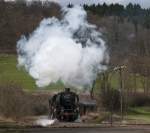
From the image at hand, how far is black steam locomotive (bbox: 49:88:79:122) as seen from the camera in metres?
48.9

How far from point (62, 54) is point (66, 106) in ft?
24.0

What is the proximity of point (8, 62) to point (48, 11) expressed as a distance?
17.3 meters

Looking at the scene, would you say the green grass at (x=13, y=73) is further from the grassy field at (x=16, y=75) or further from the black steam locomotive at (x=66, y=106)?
the black steam locomotive at (x=66, y=106)

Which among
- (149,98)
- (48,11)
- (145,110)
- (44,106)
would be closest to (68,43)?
(44,106)

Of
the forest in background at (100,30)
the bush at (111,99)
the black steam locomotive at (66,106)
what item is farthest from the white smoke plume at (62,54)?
the forest in background at (100,30)

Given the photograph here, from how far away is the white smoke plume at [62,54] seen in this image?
144ft

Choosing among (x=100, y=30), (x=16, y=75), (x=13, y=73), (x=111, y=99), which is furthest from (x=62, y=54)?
(x=100, y=30)

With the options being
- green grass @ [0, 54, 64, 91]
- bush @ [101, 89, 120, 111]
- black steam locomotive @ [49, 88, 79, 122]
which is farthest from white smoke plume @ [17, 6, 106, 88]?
green grass @ [0, 54, 64, 91]

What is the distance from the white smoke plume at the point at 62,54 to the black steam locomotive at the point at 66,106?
49.4 inches

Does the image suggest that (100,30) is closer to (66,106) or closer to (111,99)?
(111,99)

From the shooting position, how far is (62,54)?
4391 centimetres

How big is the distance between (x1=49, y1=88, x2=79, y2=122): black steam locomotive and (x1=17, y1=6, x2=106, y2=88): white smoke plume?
126cm

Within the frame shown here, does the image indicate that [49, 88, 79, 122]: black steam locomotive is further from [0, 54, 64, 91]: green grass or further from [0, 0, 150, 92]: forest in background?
[0, 0, 150, 92]: forest in background

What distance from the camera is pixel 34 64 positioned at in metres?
44.8
